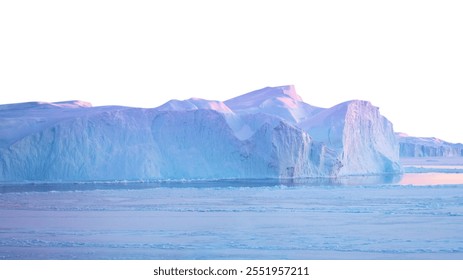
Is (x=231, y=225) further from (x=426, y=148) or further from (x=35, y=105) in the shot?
(x=426, y=148)

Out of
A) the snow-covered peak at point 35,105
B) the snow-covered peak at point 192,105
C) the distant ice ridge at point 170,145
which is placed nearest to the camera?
the distant ice ridge at point 170,145

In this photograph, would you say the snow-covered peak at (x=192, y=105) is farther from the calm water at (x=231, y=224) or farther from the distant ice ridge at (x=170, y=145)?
the calm water at (x=231, y=224)

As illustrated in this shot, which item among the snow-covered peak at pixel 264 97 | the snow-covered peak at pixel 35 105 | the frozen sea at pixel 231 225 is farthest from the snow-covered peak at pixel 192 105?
the frozen sea at pixel 231 225

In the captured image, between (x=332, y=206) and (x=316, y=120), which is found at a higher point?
(x=316, y=120)

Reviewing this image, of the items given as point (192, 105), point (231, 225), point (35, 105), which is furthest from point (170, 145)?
point (231, 225)

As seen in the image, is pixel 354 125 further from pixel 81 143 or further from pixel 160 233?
pixel 160 233

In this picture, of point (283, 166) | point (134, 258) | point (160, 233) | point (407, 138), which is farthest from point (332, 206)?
point (407, 138)

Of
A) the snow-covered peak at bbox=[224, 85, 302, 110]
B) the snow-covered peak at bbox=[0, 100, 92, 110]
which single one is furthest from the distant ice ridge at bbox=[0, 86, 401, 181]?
the snow-covered peak at bbox=[224, 85, 302, 110]
